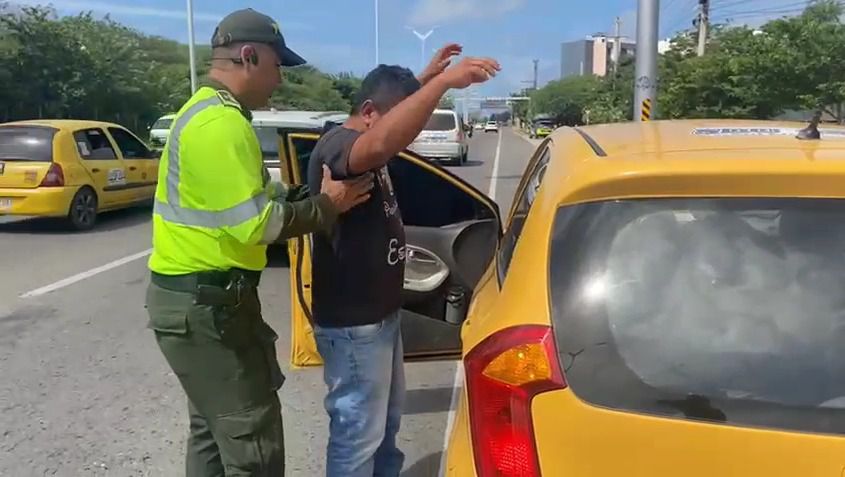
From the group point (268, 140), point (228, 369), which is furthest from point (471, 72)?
point (268, 140)

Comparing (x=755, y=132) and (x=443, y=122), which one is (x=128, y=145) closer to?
(x=755, y=132)

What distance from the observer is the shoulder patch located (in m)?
2.53

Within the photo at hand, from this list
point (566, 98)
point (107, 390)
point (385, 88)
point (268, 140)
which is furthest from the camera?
point (566, 98)

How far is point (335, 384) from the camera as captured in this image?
115 inches

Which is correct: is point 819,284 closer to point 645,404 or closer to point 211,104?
point 645,404

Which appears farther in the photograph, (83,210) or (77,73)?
(77,73)

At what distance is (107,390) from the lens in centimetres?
521

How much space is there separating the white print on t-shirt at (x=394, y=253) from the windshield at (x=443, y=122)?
2399cm

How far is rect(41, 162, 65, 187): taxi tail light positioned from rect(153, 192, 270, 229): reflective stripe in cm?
934

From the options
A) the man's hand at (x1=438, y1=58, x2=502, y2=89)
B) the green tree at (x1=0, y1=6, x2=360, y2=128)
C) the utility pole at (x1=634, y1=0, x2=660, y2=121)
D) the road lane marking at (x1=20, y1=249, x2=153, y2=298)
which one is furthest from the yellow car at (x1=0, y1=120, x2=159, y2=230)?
the green tree at (x1=0, y1=6, x2=360, y2=128)

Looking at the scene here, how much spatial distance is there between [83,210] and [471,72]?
10385 millimetres

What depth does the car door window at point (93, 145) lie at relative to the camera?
38.5 ft

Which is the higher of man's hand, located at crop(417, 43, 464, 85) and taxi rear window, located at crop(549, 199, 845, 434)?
man's hand, located at crop(417, 43, 464, 85)

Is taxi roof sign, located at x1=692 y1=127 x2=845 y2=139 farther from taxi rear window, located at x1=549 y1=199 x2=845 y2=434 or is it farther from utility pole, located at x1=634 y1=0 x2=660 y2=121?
utility pole, located at x1=634 y1=0 x2=660 y2=121
